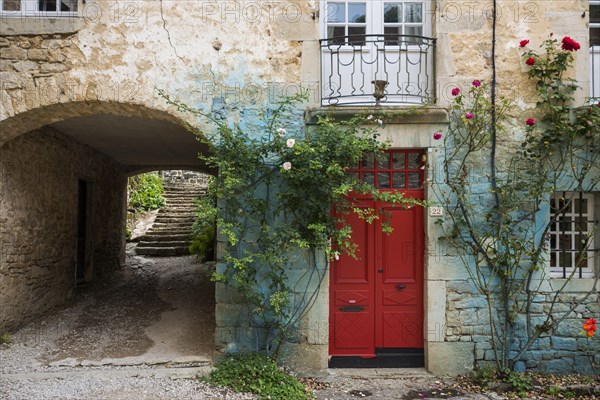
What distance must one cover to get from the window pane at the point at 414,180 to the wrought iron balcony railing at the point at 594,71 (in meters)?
2.10

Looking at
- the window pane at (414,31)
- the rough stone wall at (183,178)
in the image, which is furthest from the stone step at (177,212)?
the window pane at (414,31)

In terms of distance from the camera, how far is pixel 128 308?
698 cm

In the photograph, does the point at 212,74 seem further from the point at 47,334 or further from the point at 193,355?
the point at 47,334

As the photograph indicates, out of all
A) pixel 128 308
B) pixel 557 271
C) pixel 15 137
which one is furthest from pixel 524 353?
pixel 15 137

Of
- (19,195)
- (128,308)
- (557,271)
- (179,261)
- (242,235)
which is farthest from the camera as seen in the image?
(179,261)

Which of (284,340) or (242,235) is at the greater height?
(242,235)

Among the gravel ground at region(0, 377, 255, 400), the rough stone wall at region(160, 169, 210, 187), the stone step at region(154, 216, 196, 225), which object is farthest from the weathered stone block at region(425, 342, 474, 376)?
the rough stone wall at region(160, 169, 210, 187)

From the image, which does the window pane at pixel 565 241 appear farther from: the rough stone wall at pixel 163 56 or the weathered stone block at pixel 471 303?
the rough stone wall at pixel 163 56

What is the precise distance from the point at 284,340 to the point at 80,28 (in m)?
3.81

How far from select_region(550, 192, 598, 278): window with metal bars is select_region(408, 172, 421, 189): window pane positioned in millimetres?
1453

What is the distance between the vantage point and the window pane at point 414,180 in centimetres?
518

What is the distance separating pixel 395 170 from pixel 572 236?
204 cm

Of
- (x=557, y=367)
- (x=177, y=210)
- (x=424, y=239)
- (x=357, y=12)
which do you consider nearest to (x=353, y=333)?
(x=424, y=239)

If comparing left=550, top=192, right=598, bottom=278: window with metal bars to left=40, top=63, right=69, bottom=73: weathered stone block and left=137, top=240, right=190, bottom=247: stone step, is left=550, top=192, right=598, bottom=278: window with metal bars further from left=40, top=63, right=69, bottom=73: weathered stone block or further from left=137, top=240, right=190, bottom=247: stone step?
left=137, top=240, right=190, bottom=247: stone step
